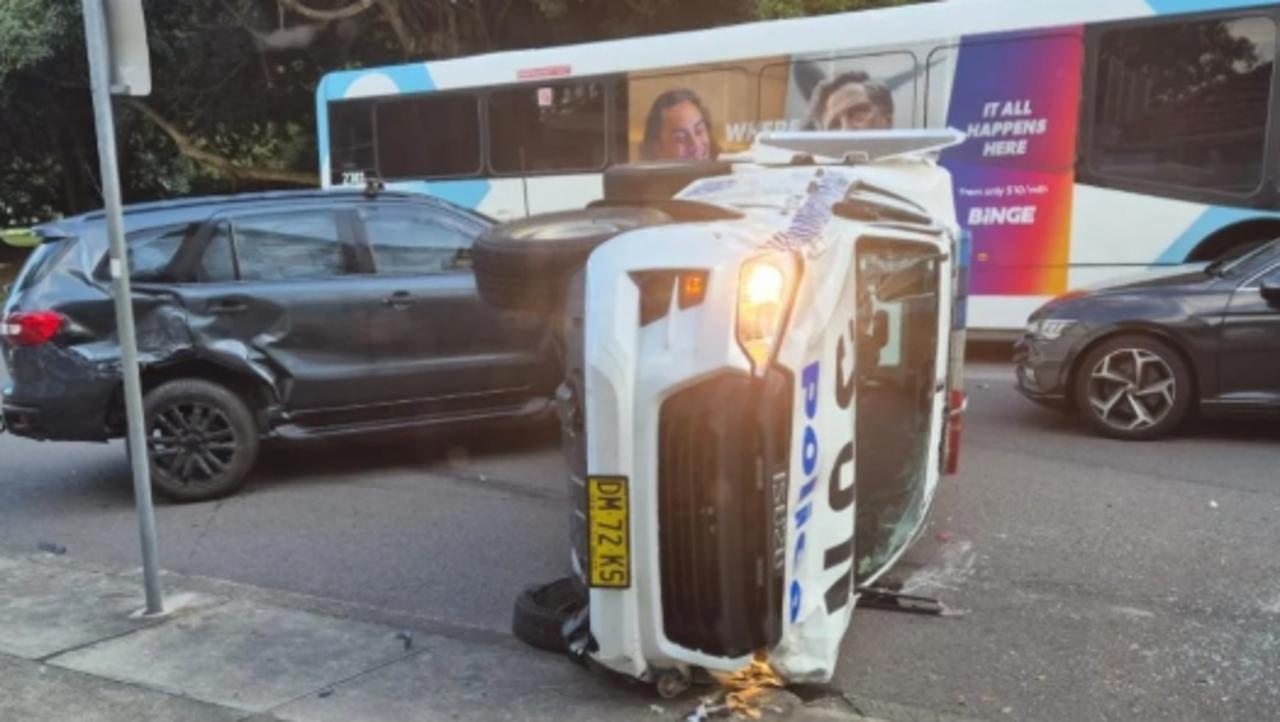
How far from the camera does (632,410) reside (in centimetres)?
316

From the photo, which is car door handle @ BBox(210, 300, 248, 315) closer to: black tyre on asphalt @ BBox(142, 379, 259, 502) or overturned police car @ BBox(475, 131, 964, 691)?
black tyre on asphalt @ BBox(142, 379, 259, 502)

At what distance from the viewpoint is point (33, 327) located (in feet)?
20.2

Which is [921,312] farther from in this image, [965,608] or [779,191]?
[965,608]

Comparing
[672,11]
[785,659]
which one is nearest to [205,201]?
[785,659]

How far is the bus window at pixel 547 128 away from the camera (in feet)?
40.9

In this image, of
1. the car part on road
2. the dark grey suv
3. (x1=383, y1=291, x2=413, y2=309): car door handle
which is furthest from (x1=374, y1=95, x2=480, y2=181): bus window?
the car part on road

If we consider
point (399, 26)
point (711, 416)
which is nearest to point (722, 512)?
point (711, 416)

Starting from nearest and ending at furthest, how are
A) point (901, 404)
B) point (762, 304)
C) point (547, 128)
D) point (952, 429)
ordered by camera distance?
1. point (762, 304)
2. point (901, 404)
3. point (952, 429)
4. point (547, 128)

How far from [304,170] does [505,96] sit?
1475 centimetres

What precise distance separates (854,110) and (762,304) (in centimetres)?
802

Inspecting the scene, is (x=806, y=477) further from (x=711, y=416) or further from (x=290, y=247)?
(x=290, y=247)

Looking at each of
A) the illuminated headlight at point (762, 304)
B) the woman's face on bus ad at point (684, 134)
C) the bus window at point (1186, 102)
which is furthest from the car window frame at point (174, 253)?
the bus window at point (1186, 102)

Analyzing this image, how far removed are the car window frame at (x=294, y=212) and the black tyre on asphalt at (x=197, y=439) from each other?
0.71 meters

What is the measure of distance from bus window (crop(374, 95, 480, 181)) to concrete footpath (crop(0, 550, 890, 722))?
949 centimetres
